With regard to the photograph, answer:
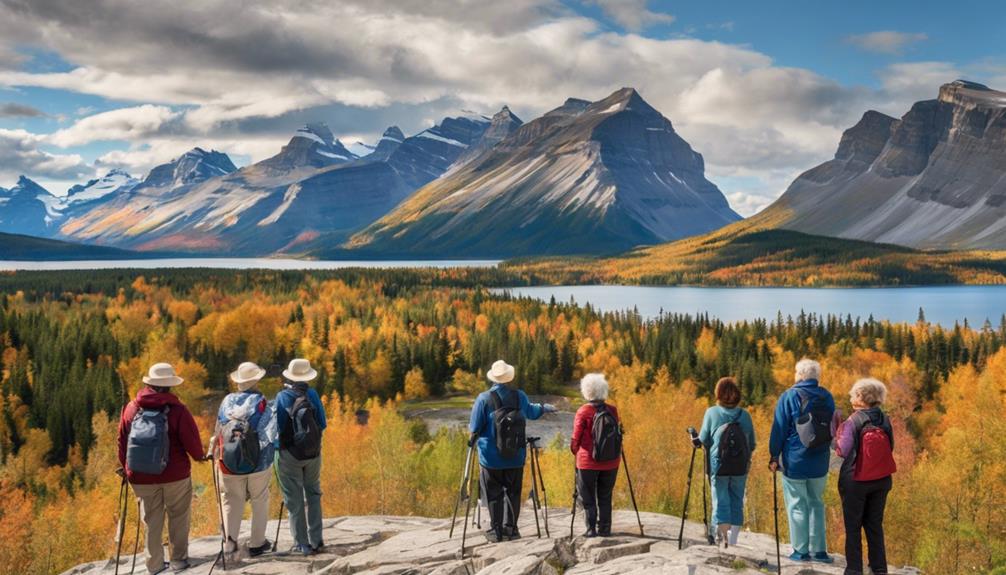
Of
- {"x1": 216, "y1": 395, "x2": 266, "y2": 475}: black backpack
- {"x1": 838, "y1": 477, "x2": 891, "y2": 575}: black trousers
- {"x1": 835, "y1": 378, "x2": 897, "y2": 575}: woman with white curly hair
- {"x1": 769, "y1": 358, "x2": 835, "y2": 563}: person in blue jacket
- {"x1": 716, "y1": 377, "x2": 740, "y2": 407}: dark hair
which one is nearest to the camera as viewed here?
{"x1": 835, "y1": 378, "x2": 897, "y2": 575}: woman with white curly hair

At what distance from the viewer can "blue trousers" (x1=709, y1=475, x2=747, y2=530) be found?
17.9 meters

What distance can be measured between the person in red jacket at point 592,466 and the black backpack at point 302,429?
6223 mm

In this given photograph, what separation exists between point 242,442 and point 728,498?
11419 mm

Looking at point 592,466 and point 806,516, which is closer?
point 806,516

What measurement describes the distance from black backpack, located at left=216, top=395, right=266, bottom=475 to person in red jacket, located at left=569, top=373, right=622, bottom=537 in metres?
7.45

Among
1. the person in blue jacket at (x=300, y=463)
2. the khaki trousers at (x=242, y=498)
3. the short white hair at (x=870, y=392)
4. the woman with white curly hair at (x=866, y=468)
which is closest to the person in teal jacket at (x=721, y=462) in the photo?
the woman with white curly hair at (x=866, y=468)

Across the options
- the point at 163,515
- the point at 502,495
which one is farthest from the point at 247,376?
the point at 502,495

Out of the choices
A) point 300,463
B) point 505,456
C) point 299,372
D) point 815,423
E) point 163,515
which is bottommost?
point 163,515

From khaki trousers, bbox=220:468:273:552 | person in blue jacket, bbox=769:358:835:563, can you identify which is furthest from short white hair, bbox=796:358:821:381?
khaki trousers, bbox=220:468:273:552

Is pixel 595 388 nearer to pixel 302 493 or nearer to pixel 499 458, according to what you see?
pixel 499 458

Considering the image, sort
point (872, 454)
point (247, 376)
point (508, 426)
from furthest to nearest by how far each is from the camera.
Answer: point (247, 376) < point (508, 426) < point (872, 454)

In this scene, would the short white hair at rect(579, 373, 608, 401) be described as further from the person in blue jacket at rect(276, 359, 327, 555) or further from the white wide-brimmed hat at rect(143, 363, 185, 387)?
the white wide-brimmed hat at rect(143, 363, 185, 387)

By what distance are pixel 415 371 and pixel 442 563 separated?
130 meters

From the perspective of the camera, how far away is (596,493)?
1905 cm
